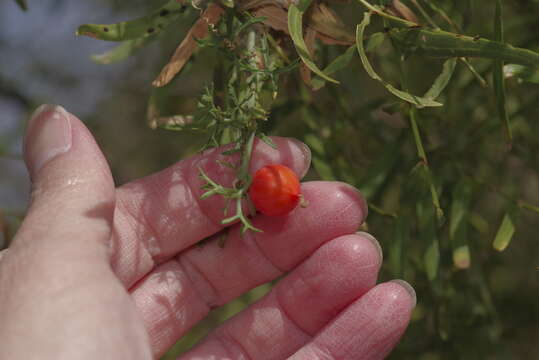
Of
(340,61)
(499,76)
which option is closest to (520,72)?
(499,76)

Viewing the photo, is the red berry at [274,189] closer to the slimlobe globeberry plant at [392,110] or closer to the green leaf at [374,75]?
the slimlobe globeberry plant at [392,110]

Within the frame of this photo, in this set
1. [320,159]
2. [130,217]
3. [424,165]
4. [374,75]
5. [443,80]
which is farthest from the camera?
[130,217]

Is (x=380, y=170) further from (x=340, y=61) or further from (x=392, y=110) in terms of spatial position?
(x=340, y=61)

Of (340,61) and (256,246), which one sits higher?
(340,61)

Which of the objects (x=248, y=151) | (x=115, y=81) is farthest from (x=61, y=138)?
(x=115, y=81)

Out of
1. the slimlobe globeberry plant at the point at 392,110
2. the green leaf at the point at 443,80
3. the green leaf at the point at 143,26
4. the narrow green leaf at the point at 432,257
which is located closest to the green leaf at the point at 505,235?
the slimlobe globeberry plant at the point at 392,110

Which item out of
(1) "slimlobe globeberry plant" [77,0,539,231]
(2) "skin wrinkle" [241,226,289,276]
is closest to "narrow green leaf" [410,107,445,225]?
(1) "slimlobe globeberry plant" [77,0,539,231]

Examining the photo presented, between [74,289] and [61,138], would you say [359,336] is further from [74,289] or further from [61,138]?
[61,138]

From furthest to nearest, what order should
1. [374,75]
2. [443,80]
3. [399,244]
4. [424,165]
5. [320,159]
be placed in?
[320,159]
[399,244]
[424,165]
[443,80]
[374,75]
